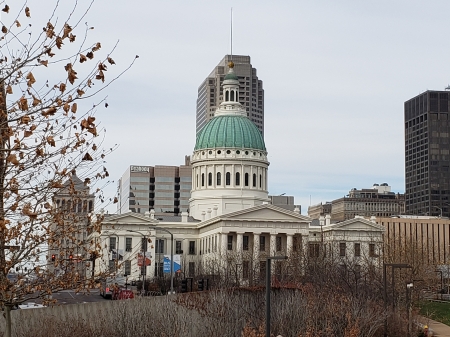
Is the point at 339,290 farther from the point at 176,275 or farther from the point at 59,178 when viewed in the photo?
the point at 176,275

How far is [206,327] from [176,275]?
7728 cm

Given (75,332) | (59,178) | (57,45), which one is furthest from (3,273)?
(75,332)

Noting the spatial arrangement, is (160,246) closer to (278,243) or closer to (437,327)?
(278,243)

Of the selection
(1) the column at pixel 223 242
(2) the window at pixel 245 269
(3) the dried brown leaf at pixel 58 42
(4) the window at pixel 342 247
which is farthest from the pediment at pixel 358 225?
(3) the dried brown leaf at pixel 58 42

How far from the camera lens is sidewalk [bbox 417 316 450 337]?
59403mm

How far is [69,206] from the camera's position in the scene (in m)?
26.4

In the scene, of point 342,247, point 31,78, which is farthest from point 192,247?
point 31,78

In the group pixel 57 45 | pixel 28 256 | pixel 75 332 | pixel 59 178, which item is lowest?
pixel 75 332

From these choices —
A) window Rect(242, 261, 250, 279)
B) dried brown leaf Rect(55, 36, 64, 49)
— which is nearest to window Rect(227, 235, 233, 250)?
window Rect(242, 261, 250, 279)

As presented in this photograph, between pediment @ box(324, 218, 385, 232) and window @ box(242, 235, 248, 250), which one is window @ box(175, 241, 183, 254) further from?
pediment @ box(324, 218, 385, 232)

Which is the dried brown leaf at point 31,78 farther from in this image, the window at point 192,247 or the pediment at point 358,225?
the window at point 192,247

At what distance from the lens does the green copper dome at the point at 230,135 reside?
177750mm

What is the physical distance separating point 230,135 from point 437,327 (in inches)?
4550

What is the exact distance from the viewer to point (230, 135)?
17888 centimetres
